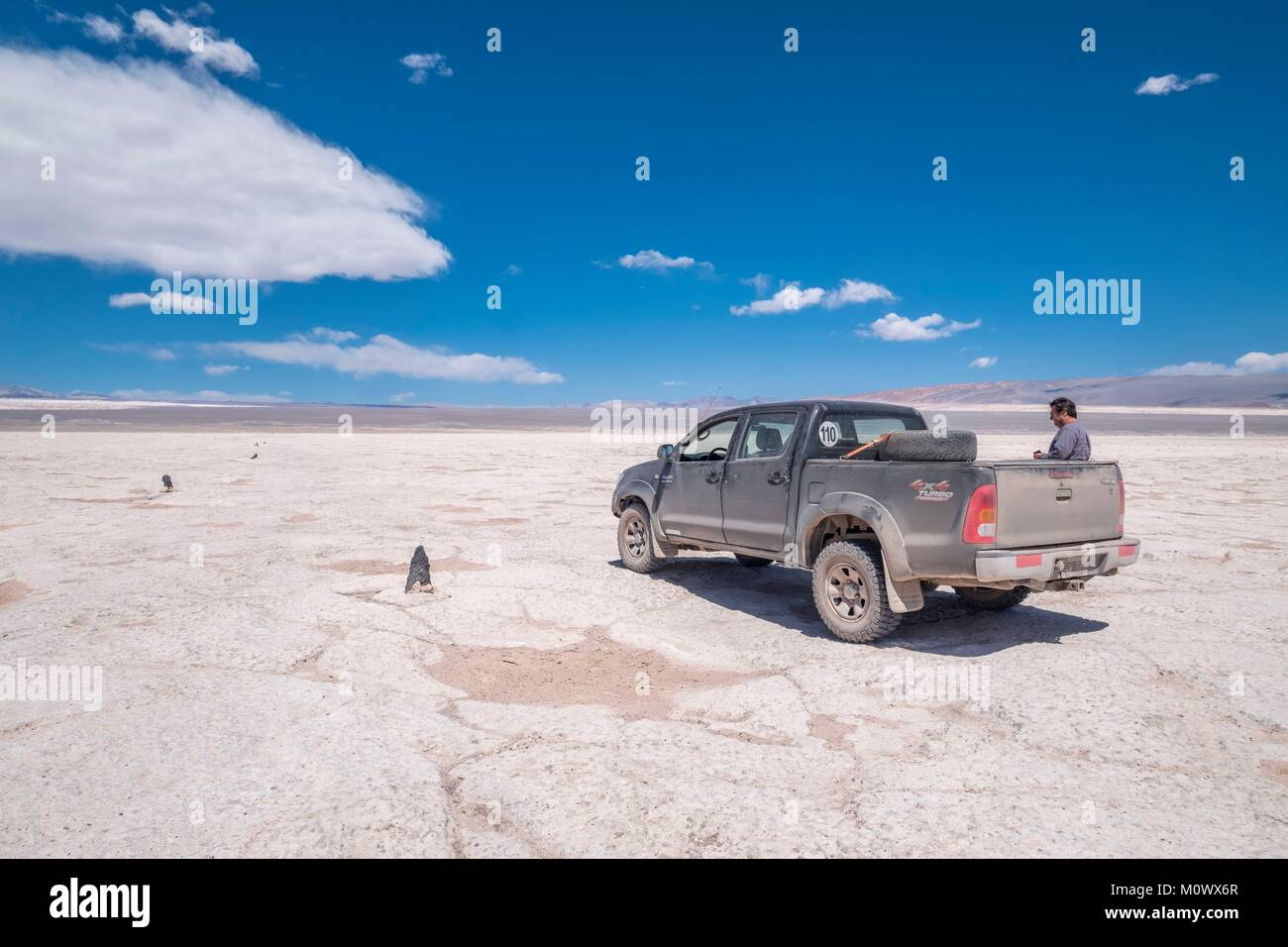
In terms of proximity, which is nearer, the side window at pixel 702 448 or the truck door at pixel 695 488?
the truck door at pixel 695 488

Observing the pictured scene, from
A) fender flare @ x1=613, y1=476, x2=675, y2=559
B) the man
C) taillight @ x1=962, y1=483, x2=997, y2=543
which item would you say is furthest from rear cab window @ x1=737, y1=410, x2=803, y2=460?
the man

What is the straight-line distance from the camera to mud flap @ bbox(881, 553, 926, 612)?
5.41 m

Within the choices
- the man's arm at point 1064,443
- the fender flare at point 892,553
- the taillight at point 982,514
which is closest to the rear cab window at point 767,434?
the fender flare at point 892,553

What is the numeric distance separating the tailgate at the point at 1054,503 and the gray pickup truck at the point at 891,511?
0.01 m

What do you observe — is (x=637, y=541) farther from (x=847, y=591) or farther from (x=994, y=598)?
(x=994, y=598)

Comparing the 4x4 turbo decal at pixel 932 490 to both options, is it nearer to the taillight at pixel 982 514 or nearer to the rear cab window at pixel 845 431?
the taillight at pixel 982 514

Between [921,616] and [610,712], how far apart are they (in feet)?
11.4

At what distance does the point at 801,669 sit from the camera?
5207 millimetres

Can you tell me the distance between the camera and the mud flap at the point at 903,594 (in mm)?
5414

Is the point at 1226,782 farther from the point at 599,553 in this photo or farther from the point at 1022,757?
the point at 599,553

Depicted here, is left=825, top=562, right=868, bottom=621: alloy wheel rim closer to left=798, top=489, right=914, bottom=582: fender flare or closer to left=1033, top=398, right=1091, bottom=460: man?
left=798, top=489, right=914, bottom=582: fender flare

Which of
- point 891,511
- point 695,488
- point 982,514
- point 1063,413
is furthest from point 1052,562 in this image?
point 695,488

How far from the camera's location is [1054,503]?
5230mm
